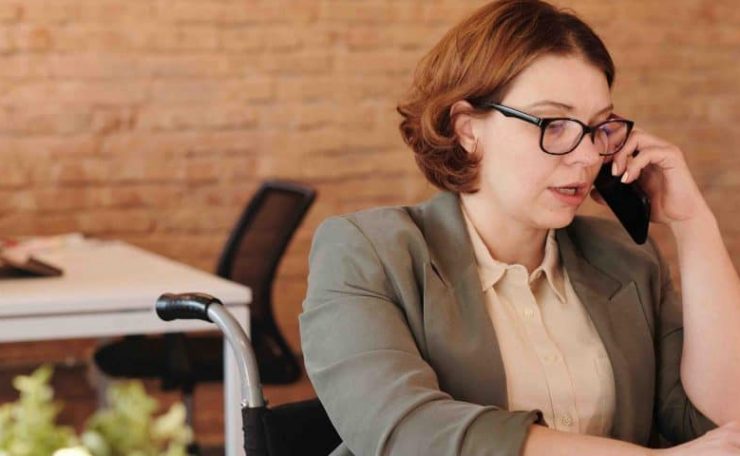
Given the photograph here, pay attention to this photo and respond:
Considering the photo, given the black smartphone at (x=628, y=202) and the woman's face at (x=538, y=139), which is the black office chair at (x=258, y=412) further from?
the black smartphone at (x=628, y=202)

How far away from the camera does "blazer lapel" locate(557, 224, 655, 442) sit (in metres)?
1.57

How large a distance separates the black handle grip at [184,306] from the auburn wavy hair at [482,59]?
0.40 metres

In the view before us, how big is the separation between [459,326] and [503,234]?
0.20 meters

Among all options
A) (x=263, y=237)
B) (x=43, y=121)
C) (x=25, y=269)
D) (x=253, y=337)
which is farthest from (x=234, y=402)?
(x=43, y=121)

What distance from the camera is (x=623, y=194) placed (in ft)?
5.60

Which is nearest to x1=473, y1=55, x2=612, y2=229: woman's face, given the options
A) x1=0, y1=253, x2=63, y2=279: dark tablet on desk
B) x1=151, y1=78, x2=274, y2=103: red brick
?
x1=0, y1=253, x2=63, y2=279: dark tablet on desk

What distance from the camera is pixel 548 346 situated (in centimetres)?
158

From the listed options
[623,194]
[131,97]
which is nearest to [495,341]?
[623,194]

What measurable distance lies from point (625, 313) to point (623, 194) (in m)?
0.18

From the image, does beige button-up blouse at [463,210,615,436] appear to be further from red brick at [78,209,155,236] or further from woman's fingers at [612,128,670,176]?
red brick at [78,209,155,236]

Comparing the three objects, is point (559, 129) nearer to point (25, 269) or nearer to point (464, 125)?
point (464, 125)

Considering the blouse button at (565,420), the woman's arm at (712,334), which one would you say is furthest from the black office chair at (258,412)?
the woman's arm at (712,334)

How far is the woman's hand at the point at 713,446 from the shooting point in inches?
50.5

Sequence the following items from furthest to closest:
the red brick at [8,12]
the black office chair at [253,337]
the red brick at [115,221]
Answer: the red brick at [115,221]
the red brick at [8,12]
the black office chair at [253,337]
